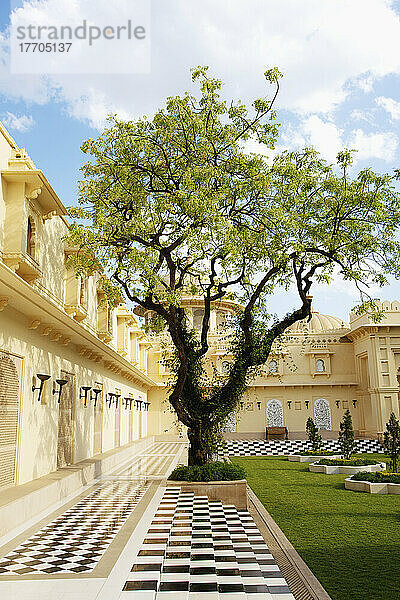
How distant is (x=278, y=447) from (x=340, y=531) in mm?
17832

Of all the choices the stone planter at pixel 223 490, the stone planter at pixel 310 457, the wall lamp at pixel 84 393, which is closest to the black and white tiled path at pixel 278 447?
the stone planter at pixel 310 457

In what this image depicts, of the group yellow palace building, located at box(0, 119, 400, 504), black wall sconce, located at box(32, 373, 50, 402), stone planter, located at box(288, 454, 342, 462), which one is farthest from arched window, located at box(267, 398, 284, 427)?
black wall sconce, located at box(32, 373, 50, 402)

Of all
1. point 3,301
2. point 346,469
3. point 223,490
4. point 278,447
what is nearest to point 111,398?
point 346,469

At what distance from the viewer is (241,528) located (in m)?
8.26

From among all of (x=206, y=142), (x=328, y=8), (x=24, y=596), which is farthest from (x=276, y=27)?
(x=24, y=596)

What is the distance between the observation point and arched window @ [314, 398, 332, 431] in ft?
103

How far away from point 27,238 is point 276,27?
5872 mm

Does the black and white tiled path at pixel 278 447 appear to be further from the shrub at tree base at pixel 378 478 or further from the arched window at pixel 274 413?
the shrub at tree base at pixel 378 478

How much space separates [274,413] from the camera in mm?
31828

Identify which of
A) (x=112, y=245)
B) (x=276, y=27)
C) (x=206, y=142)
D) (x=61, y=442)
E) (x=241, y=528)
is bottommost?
(x=241, y=528)

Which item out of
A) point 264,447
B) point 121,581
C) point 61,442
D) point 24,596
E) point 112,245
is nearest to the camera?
point 24,596

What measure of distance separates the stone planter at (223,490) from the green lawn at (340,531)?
610 mm

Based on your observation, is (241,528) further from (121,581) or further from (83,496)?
(83,496)

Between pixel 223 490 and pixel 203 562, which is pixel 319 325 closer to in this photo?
pixel 223 490
